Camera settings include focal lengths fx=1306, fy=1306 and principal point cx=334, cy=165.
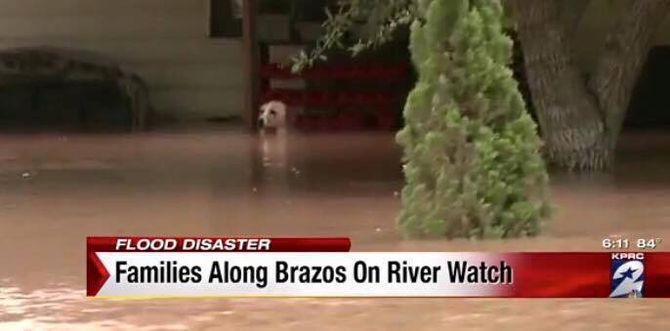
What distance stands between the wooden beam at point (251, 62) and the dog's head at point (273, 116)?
0.34 meters

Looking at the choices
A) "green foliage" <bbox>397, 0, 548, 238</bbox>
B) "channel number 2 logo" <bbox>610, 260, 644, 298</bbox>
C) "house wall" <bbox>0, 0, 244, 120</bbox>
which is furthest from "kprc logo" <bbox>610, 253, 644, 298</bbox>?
"house wall" <bbox>0, 0, 244, 120</bbox>

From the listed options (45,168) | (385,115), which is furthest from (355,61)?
(45,168)

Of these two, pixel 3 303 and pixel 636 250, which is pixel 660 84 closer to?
pixel 636 250

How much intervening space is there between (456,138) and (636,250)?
3.42ft

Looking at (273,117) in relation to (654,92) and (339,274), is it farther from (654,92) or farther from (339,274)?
(339,274)

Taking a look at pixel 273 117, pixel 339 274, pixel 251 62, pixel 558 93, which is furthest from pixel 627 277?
pixel 251 62

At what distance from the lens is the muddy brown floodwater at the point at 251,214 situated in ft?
16.7

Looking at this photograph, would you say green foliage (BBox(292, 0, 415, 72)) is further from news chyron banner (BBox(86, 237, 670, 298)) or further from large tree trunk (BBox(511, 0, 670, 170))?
news chyron banner (BBox(86, 237, 670, 298))

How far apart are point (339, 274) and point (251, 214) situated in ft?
10.9

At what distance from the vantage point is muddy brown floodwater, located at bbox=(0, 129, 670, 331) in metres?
5.10

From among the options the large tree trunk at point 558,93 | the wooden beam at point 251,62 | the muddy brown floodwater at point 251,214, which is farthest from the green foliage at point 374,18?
the wooden beam at point 251,62

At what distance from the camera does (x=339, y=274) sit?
509cm

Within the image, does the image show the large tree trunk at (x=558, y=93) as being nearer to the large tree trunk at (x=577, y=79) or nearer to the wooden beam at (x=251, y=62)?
the large tree trunk at (x=577, y=79)

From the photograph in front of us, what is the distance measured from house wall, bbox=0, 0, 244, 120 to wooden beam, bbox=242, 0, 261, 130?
2.69m
